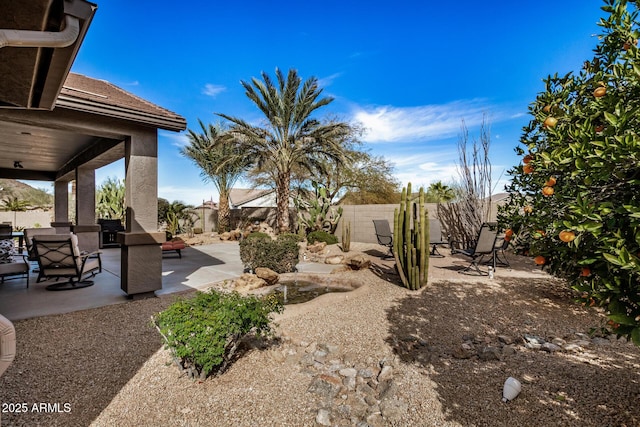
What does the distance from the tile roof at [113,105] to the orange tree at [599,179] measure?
16.3ft

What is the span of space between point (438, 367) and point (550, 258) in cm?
158

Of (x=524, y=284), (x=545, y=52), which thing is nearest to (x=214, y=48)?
(x=545, y=52)

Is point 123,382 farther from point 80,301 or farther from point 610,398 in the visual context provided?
point 610,398

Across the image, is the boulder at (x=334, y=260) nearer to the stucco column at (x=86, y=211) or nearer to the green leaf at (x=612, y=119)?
the stucco column at (x=86, y=211)

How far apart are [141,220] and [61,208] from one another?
26.3ft

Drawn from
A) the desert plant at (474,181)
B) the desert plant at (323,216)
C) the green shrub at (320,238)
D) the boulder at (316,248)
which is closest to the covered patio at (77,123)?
the boulder at (316,248)

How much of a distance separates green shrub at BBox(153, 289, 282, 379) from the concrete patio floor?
3.00 metres

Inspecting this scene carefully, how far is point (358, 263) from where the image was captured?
7.09 m

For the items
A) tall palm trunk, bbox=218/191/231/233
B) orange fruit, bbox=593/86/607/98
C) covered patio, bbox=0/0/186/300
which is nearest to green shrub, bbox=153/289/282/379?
covered patio, bbox=0/0/186/300

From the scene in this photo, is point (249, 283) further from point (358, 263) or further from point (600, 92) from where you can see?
point (600, 92)

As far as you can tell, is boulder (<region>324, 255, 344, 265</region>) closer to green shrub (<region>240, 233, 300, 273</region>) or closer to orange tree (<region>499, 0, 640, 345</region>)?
green shrub (<region>240, 233, 300, 273</region>)

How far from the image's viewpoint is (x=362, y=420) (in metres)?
2.15

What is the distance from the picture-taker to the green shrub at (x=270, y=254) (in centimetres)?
679

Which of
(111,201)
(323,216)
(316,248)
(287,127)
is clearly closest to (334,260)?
(316,248)
